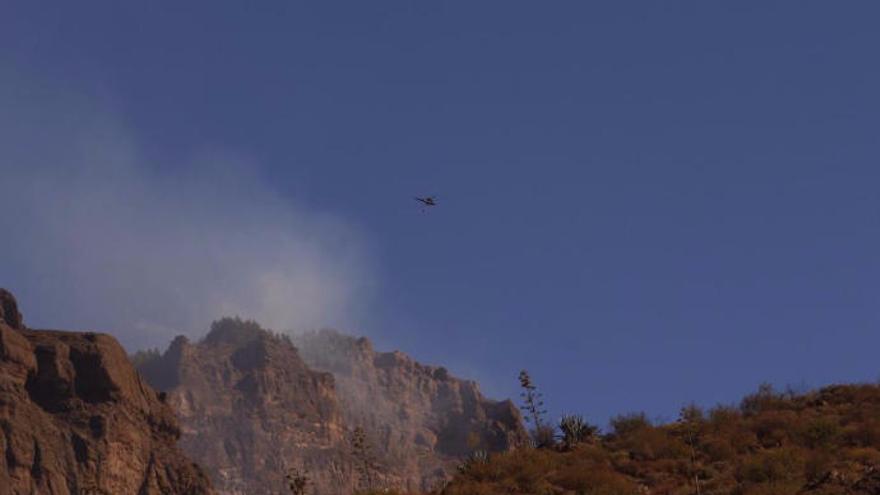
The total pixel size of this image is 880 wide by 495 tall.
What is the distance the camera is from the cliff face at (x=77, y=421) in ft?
401

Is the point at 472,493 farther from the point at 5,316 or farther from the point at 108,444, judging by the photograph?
the point at 5,316

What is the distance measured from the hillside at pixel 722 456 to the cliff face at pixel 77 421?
3557 inches

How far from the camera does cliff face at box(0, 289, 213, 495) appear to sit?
122m

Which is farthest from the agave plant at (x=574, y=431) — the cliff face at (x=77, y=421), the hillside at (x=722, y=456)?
the cliff face at (x=77, y=421)

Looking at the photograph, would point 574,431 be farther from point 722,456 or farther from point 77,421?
point 77,421

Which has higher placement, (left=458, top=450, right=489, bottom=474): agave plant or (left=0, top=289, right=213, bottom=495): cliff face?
(left=0, top=289, right=213, bottom=495): cliff face

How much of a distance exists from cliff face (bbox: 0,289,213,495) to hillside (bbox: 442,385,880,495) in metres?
90.3

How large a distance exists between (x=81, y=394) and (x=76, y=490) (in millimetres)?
12740

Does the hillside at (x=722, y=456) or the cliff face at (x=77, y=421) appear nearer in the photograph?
the hillside at (x=722, y=456)

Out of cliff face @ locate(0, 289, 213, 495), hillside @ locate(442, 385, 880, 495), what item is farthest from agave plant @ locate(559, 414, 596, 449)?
cliff face @ locate(0, 289, 213, 495)

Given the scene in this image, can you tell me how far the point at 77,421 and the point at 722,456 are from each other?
355 ft

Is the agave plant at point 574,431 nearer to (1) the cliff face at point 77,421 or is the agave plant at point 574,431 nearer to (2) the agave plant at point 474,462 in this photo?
(2) the agave plant at point 474,462

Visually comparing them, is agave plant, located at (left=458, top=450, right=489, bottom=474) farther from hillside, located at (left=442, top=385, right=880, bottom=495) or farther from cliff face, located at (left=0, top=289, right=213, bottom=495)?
cliff face, located at (left=0, top=289, right=213, bottom=495)

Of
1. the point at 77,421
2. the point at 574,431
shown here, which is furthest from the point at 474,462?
the point at 77,421
